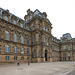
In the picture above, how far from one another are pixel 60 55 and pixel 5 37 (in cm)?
4770

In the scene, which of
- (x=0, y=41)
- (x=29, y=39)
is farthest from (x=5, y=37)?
(x=29, y=39)

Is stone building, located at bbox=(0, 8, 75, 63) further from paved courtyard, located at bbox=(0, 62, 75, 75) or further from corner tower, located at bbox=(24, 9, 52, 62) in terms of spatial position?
paved courtyard, located at bbox=(0, 62, 75, 75)

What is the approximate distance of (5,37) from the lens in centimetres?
2889

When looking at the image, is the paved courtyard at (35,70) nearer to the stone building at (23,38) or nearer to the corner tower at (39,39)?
the stone building at (23,38)

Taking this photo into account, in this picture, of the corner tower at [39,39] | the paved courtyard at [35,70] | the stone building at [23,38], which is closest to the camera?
the paved courtyard at [35,70]

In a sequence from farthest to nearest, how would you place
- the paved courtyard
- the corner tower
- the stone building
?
1. the corner tower
2. the stone building
3. the paved courtyard

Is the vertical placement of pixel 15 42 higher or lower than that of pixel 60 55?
higher

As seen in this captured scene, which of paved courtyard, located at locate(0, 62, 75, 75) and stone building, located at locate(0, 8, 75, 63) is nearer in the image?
paved courtyard, located at locate(0, 62, 75, 75)

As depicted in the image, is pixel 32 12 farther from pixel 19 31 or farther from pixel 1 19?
pixel 1 19

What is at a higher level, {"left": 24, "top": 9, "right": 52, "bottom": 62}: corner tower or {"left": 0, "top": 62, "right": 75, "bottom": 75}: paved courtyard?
{"left": 24, "top": 9, "right": 52, "bottom": 62}: corner tower

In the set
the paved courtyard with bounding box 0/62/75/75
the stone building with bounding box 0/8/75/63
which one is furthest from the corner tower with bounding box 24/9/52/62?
the paved courtyard with bounding box 0/62/75/75

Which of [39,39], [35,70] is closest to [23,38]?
[39,39]

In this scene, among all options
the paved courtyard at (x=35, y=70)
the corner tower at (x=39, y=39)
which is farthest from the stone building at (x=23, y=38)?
the paved courtyard at (x=35, y=70)

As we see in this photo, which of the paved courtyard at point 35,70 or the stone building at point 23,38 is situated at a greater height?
the stone building at point 23,38
